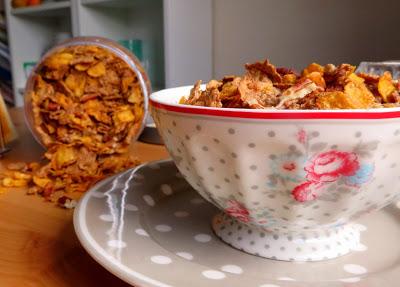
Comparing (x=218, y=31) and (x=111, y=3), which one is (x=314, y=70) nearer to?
(x=218, y=31)

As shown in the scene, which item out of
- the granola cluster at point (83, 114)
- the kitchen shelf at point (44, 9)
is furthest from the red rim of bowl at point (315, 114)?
the kitchen shelf at point (44, 9)

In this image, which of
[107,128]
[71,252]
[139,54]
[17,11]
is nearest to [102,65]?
[107,128]

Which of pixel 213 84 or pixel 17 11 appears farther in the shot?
pixel 17 11

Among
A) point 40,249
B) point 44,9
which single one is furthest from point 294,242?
point 44,9

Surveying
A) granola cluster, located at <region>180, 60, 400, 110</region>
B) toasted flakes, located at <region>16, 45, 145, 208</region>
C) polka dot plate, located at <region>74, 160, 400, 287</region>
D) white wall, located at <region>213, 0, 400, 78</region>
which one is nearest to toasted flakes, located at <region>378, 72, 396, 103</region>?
granola cluster, located at <region>180, 60, 400, 110</region>

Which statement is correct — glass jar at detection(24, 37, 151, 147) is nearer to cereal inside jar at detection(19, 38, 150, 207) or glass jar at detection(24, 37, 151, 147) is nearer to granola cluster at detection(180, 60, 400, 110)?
cereal inside jar at detection(19, 38, 150, 207)

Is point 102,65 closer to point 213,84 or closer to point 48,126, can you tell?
point 48,126

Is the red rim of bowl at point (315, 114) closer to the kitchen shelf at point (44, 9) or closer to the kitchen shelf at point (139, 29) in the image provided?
the kitchen shelf at point (139, 29)
